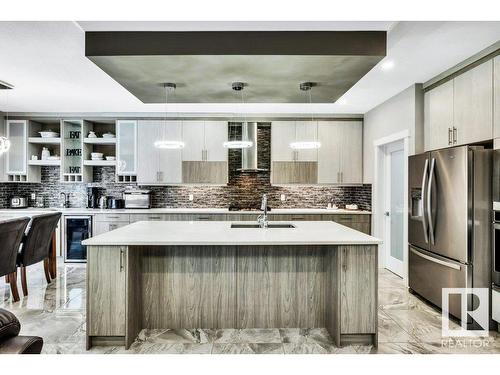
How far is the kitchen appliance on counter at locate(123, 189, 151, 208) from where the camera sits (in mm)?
5617

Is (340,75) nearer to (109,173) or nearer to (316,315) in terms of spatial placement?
(316,315)

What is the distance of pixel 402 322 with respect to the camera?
10.0ft

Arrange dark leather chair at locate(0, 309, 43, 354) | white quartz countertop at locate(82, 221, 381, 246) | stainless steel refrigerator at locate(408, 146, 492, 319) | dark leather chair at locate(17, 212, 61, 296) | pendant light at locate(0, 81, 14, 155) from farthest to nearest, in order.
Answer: pendant light at locate(0, 81, 14, 155), dark leather chair at locate(17, 212, 61, 296), stainless steel refrigerator at locate(408, 146, 492, 319), white quartz countertop at locate(82, 221, 381, 246), dark leather chair at locate(0, 309, 43, 354)

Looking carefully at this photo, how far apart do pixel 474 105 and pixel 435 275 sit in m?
1.72

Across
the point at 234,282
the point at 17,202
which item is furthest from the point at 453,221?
the point at 17,202

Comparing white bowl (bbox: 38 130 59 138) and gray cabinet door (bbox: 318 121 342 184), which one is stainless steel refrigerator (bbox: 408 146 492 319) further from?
white bowl (bbox: 38 130 59 138)

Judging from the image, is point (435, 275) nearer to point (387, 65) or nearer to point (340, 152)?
point (387, 65)

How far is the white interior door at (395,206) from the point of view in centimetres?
460

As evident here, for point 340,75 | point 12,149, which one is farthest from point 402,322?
point 12,149

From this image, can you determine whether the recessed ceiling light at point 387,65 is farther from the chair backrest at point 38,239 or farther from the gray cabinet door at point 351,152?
the chair backrest at point 38,239

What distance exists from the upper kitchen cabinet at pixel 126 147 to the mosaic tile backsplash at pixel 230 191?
44cm

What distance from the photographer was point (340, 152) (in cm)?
570

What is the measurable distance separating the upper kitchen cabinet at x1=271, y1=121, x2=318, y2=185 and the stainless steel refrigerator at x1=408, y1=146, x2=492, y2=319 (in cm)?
222

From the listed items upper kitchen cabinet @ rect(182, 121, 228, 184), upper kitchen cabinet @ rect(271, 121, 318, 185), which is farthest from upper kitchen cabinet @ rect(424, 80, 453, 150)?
upper kitchen cabinet @ rect(182, 121, 228, 184)
